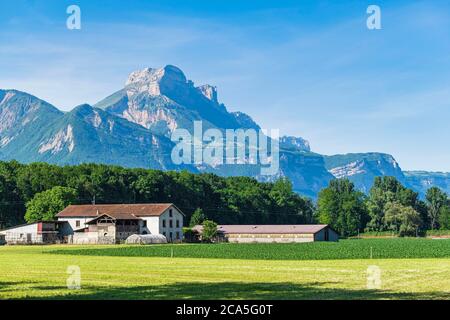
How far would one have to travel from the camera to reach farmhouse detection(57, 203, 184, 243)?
109125 mm

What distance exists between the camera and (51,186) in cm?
13800

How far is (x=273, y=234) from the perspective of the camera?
123 meters

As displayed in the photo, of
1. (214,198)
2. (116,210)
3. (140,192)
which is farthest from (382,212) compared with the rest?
(116,210)

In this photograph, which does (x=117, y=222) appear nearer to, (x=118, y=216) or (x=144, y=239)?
(x=118, y=216)

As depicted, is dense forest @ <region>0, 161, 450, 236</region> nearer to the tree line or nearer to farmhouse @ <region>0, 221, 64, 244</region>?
the tree line

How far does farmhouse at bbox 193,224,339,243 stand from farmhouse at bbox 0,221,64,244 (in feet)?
85.4

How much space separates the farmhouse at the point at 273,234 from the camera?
12119 cm

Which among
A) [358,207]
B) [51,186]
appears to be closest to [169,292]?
[51,186]

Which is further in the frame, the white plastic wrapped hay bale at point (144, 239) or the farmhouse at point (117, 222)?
the farmhouse at point (117, 222)

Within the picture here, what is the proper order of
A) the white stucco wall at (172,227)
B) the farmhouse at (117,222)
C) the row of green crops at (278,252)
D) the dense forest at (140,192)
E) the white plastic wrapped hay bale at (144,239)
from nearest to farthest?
the row of green crops at (278,252), the white plastic wrapped hay bale at (144,239), the farmhouse at (117,222), the white stucco wall at (172,227), the dense forest at (140,192)

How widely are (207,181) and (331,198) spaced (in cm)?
3360

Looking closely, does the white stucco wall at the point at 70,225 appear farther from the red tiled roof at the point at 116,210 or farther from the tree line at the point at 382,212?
the tree line at the point at 382,212

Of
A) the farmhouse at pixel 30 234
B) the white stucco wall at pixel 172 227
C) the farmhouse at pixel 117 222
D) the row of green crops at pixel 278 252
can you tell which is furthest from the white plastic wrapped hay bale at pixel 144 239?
the row of green crops at pixel 278 252

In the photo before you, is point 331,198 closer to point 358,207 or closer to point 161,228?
point 358,207
